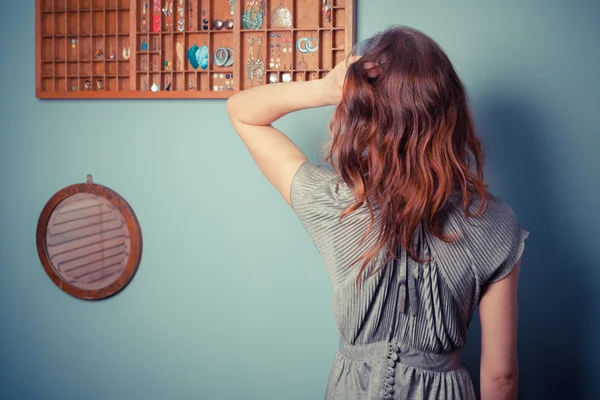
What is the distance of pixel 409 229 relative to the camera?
0.80m

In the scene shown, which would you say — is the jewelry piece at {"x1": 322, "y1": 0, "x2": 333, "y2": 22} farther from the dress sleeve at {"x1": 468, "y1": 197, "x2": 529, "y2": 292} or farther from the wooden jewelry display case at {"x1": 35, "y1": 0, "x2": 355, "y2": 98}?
the dress sleeve at {"x1": 468, "y1": 197, "x2": 529, "y2": 292}

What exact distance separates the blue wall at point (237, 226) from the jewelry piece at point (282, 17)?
7.6 inches

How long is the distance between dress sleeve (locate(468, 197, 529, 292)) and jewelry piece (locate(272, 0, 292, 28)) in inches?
32.7

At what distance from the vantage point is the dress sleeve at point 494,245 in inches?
32.7

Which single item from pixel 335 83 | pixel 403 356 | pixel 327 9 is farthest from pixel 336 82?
pixel 327 9

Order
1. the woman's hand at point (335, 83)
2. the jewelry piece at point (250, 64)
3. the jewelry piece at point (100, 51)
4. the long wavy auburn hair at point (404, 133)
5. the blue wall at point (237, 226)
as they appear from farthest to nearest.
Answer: the jewelry piece at point (100, 51) < the jewelry piece at point (250, 64) < the blue wall at point (237, 226) < the woman's hand at point (335, 83) < the long wavy auburn hair at point (404, 133)

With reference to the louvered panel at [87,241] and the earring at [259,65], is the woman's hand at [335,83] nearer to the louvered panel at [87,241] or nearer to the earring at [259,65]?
the earring at [259,65]

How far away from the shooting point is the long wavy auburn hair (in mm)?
773

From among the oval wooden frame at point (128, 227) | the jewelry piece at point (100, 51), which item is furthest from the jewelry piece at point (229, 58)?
the oval wooden frame at point (128, 227)

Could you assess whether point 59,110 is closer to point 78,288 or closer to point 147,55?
point 147,55

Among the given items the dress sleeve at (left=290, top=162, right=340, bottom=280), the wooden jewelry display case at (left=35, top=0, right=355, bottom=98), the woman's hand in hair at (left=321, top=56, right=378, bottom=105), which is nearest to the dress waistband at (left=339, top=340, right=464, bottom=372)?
the dress sleeve at (left=290, top=162, right=340, bottom=280)

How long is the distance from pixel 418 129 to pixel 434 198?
0.34 feet

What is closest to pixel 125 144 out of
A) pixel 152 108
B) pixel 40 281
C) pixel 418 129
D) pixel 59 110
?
pixel 152 108

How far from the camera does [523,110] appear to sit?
4.44 ft
